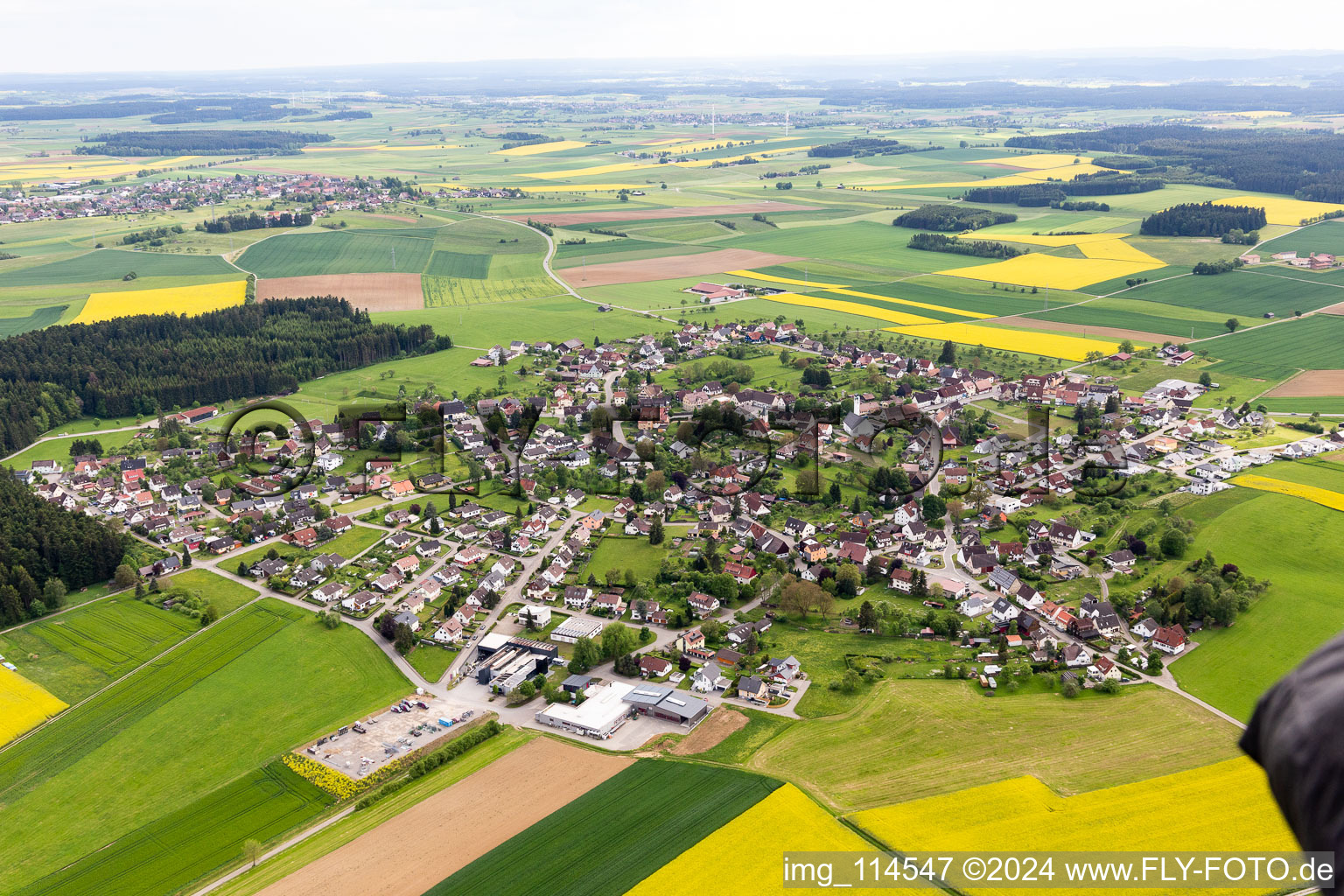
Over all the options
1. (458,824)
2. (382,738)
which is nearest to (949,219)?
(382,738)

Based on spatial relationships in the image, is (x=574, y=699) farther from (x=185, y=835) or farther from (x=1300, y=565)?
(x=1300, y=565)

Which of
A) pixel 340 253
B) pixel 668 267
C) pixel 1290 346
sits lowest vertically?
pixel 1290 346

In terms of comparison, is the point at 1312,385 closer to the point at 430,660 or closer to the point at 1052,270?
the point at 1052,270

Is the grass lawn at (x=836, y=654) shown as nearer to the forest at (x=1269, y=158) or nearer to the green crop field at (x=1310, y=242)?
the green crop field at (x=1310, y=242)

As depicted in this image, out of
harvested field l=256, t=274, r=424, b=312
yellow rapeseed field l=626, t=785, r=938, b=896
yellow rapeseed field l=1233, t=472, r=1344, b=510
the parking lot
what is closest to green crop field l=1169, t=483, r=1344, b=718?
yellow rapeseed field l=1233, t=472, r=1344, b=510

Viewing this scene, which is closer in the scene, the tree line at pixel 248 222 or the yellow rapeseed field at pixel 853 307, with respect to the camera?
the yellow rapeseed field at pixel 853 307

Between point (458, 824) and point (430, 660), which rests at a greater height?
point (458, 824)

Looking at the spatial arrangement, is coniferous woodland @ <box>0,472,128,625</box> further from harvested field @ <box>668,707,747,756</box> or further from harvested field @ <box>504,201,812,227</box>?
harvested field @ <box>504,201,812,227</box>

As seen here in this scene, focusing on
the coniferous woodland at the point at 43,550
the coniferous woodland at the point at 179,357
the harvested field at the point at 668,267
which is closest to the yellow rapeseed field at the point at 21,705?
the coniferous woodland at the point at 43,550
